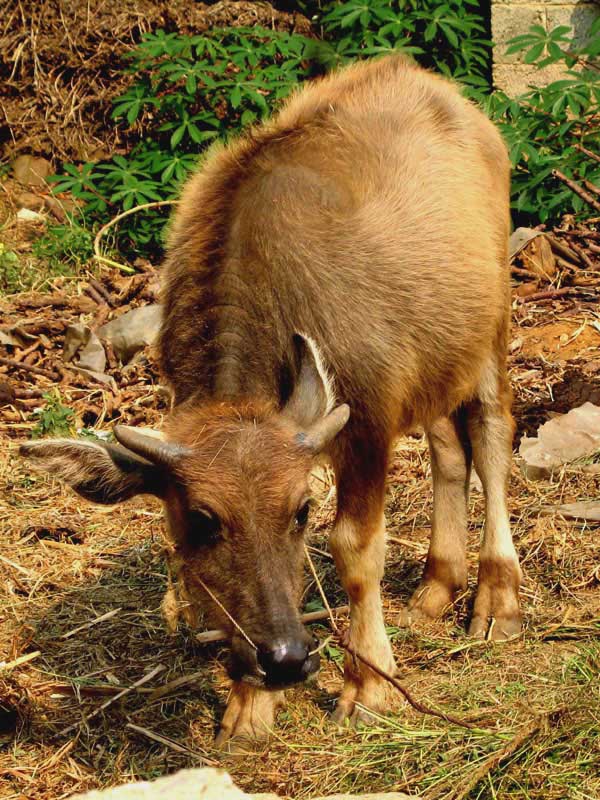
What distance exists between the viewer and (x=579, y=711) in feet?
14.4

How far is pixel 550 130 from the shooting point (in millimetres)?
9562

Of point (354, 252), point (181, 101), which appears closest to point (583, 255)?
point (181, 101)

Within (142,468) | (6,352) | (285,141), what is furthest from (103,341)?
(142,468)

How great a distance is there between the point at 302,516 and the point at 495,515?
180 cm

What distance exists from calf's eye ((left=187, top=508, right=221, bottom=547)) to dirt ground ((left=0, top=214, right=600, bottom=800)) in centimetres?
96

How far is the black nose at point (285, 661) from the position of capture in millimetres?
4039

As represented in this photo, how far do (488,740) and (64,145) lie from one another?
26.9ft

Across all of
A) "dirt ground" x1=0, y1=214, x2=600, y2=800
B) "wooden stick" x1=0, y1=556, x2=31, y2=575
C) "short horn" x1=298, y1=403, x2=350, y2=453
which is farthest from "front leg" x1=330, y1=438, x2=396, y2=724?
"wooden stick" x1=0, y1=556, x2=31, y2=575

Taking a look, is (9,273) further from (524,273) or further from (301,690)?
(301,690)

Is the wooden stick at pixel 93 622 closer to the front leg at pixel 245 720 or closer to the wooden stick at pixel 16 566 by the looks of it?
the wooden stick at pixel 16 566

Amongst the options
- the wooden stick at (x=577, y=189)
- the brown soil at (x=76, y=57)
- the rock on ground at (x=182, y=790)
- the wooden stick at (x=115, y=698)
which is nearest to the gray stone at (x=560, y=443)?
the wooden stick at (x=577, y=189)

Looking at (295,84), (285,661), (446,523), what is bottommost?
(446,523)

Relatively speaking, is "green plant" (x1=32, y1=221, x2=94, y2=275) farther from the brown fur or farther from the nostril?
the nostril

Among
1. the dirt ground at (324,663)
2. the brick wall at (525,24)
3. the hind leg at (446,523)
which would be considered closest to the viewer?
the dirt ground at (324,663)
